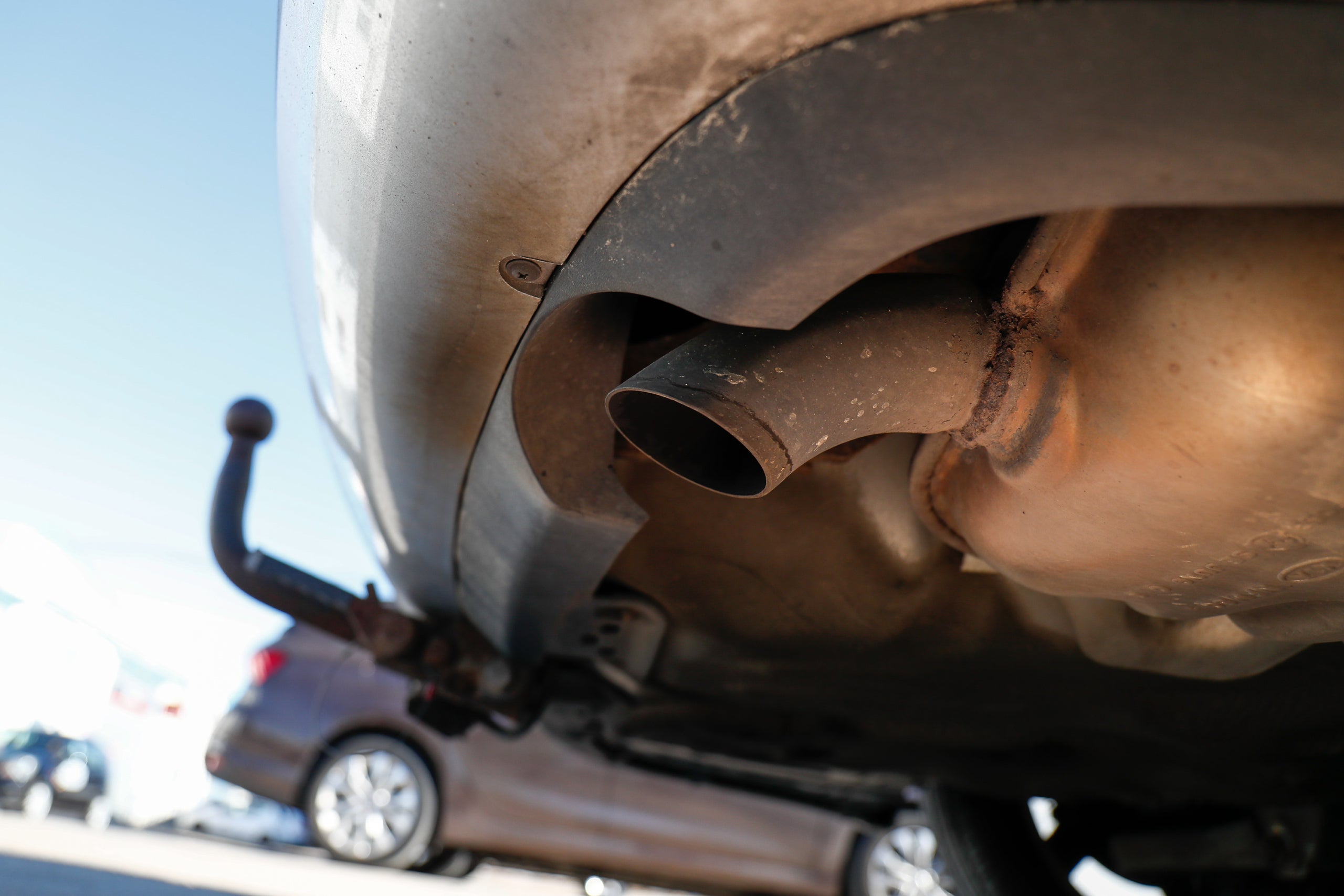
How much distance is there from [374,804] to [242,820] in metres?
3.26

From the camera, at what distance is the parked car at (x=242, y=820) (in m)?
5.48

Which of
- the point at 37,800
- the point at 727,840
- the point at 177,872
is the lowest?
the point at 37,800

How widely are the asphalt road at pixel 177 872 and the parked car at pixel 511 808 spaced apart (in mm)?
199

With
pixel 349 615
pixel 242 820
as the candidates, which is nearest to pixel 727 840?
pixel 349 615

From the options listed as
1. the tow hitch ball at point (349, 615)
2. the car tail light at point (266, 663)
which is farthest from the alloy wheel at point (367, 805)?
the tow hitch ball at point (349, 615)

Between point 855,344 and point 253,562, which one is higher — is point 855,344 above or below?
above

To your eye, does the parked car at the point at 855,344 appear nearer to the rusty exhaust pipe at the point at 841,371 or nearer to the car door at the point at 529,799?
the rusty exhaust pipe at the point at 841,371

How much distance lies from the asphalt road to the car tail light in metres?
0.68

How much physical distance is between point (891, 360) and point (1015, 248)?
163 mm

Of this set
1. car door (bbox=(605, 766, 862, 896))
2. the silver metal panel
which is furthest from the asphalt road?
the silver metal panel

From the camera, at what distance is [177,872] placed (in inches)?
104

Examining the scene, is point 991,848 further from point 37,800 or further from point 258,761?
point 37,800

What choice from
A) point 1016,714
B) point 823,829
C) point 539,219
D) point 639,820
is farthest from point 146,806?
point 539,219

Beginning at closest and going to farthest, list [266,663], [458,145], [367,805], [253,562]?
[458,145]
[253,562]
[367,805]
[266,663]
